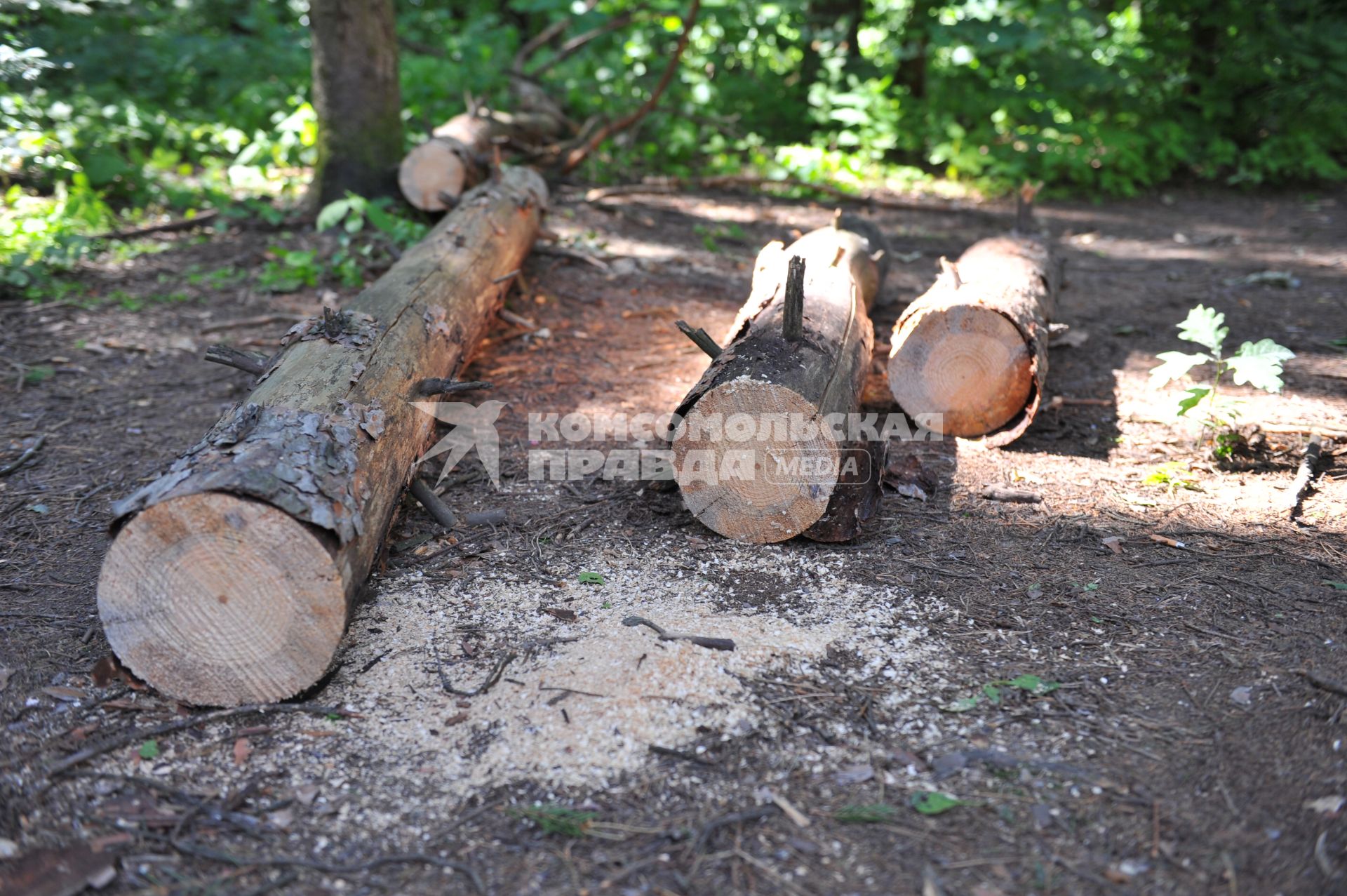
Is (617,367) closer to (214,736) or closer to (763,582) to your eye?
A: (763,582)

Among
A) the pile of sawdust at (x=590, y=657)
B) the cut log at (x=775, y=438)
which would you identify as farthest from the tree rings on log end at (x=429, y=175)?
the pile of sawdust at (x=590, y=657)

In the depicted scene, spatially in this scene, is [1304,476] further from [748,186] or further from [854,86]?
[854,86]

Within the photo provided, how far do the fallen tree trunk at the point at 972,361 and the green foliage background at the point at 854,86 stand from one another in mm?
4565

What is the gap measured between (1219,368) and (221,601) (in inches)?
152

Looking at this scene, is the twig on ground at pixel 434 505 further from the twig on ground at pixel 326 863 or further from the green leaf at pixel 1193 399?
the green leaf at pixel 1193 399

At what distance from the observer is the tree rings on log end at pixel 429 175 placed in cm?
645

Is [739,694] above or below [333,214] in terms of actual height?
below

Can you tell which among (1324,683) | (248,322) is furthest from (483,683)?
(248,322)

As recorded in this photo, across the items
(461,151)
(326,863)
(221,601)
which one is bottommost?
(326,863)

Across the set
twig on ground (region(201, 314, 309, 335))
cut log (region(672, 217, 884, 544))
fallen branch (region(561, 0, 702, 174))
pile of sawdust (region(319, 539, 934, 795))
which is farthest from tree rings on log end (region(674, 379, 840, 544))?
fallen branch (region(561, 0, 702, 174))

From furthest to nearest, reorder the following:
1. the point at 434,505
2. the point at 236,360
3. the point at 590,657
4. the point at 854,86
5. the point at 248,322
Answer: the point at 854,86, the point at 248,322, the point at 434,505, the point at 236,360, the point at 590,657

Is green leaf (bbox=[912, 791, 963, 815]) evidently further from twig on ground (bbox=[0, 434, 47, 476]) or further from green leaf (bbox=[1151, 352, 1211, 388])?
twig on ground (bbox=[0, 434, 47, 476])

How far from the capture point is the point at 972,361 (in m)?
4.21

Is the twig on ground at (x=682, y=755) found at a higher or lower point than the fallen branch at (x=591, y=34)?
lower
